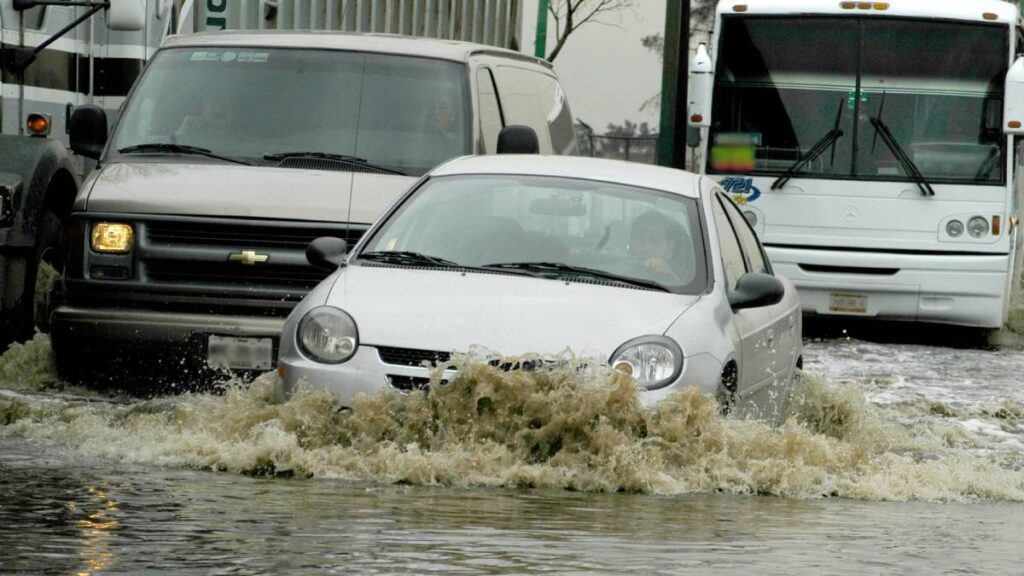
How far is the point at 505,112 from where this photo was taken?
12258mm

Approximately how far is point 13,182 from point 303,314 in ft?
11.2

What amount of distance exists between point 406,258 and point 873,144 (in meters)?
9.81

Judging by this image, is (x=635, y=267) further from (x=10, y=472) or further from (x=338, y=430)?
(x=10, y=472)

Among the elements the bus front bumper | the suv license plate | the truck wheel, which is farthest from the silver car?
the bus front bumper

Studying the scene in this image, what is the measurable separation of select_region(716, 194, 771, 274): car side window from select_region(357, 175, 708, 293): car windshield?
1.96ft

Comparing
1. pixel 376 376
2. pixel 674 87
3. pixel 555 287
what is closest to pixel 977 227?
pixel 674 87

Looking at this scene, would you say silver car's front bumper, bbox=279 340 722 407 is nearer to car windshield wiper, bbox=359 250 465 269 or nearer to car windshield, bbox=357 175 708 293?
car windshield, bbox=357 175 708 293

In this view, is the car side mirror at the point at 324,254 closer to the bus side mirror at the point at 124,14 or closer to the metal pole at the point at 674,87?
the bus side mirror at the point at 124,14

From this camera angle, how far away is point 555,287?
8.60 metres

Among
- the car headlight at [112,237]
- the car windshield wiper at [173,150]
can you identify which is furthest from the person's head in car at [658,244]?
the car headlight at [112,237]

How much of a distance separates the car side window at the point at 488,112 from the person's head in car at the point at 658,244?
7.91 ft

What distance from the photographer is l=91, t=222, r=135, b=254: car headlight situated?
10844 mm

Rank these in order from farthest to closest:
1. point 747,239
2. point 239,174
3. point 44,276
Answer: point 44,276, point 239,174, point 747,239

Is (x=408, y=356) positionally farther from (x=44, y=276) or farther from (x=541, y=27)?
(x=541, y=27)
